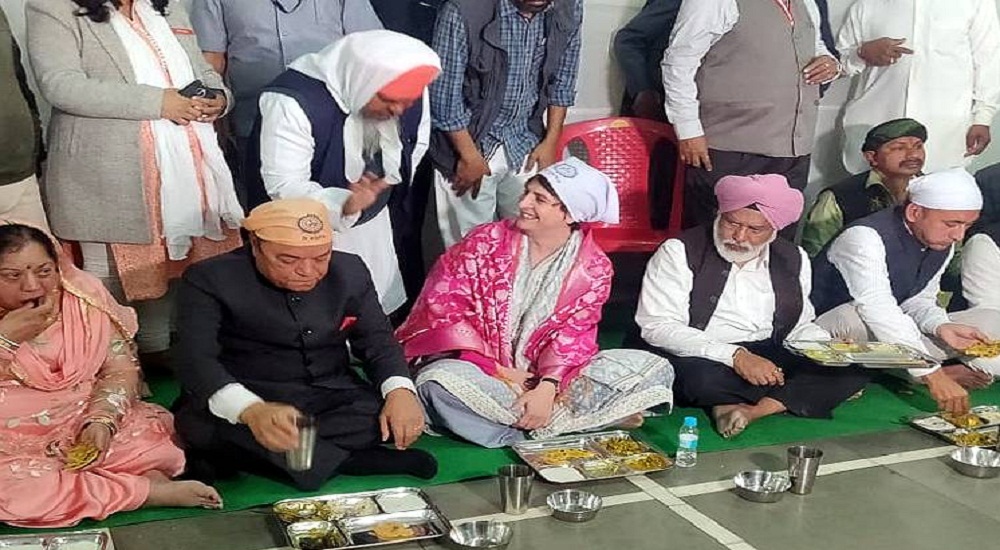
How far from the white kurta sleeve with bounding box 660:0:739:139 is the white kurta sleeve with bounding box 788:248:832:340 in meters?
0.76

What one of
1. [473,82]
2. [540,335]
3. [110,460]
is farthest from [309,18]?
[110,460]

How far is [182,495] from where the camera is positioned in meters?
2.86

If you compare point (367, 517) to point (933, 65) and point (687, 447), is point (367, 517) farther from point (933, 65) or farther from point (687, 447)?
point (933, 65)

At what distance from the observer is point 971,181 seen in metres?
4.09

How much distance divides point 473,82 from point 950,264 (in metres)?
2.22

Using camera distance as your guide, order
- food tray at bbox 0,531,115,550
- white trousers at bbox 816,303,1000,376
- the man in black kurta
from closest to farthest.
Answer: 1. food tray at bbox 0,531,115,550
2. the man in black kurta
3. white trousers at bbox 816,303,1000,376

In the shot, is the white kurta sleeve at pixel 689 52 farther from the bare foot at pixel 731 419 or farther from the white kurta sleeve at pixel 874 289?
the bare foot at pixel 731 419

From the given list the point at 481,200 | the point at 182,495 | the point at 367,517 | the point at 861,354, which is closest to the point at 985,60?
the point at 861,354

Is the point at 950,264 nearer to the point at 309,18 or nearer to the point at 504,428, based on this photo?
the point at 504,428

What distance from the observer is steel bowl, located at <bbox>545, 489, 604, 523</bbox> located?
2.88 meters

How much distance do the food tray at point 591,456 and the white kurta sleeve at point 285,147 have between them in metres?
1.03

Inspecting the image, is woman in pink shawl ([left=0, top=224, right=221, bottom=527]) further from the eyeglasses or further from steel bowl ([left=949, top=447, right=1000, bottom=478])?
steel bowl ([left=949, top=447, right=1000, bottom=478])

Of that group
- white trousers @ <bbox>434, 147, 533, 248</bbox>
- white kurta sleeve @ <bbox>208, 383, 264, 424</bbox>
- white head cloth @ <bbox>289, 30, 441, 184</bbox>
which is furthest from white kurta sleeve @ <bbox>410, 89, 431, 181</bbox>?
white kurta sleeve @ <bbox>208, 383, 264, 424</bbox>

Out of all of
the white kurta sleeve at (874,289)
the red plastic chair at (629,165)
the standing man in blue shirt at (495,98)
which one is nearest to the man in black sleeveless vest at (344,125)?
the standing man in blue shirt at (495,98)
